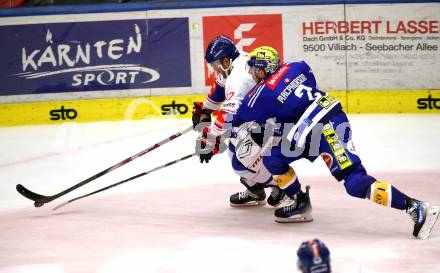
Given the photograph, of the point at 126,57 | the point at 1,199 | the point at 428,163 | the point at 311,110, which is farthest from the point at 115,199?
the point at 126,57

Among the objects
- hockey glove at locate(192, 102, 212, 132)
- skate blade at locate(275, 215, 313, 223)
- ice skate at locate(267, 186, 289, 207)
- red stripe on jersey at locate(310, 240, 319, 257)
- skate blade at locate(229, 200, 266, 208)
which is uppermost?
red stripe on jersey at locate(310, 240, 319, 257)

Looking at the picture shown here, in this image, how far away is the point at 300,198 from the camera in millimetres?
5699

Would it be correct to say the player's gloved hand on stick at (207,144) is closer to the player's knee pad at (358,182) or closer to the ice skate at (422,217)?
the player's knee pad at (358,182)

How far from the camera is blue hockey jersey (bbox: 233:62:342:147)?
5285mm

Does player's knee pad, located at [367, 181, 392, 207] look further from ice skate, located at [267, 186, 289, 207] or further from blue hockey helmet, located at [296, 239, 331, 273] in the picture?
blue hockey helmet, located at [296, 239, 331, 273]

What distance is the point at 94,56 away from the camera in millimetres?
10188

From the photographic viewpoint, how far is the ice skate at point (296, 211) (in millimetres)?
5668

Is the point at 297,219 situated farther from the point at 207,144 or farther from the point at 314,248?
the point at 314,248

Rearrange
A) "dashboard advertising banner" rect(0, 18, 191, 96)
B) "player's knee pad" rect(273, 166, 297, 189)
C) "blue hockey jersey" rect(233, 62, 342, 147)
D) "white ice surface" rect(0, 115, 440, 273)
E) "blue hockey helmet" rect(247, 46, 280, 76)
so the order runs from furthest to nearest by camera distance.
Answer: "dashboard advertising banner" rect(0, 18, 191, 96) < "player's knee pad" rect(273, 166, 297, 189) < "blue hockey helmet" rect(247, 46, 280, 76) < "blue hockey jersey" rect(233, 62, 342, 147) < "white ice surface" rect(0, 115, 440, 273)

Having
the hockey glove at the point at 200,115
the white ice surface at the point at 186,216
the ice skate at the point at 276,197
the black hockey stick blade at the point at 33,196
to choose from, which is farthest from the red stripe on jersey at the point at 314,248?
the black hockey stick blade at the point at 33,196

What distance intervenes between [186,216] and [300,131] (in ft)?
3.88

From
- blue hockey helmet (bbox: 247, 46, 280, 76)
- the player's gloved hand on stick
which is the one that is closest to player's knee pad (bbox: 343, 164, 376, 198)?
blue hockey helmet (bbox: 247, 46, 280, 76)

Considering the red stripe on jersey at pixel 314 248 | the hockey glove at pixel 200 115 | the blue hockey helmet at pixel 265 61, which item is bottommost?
the hockey glove at pixel 200 115

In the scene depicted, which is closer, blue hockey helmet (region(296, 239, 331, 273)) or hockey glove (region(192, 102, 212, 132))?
blue hockey helmet (region(296, 239, 331, 273))
